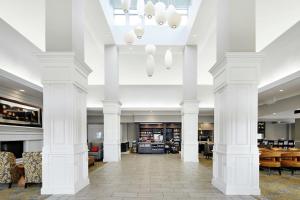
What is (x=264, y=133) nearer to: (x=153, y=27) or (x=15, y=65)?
(x=153, y=27)

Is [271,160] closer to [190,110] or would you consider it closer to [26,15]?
[190,110]

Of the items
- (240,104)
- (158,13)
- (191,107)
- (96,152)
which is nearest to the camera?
(240,104)

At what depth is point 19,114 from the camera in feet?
39.4

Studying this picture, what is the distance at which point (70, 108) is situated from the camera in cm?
591

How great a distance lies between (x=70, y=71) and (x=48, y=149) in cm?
169

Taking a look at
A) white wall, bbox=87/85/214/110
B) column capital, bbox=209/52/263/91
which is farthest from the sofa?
Result: column capital, bbox=209/52/263/91

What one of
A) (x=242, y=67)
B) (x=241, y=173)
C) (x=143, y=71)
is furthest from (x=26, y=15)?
(x=143, y=71)

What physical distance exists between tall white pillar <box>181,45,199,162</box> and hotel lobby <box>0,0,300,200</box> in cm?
5

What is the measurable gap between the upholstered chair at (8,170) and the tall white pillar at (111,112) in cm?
558

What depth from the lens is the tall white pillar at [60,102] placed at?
5840 mm

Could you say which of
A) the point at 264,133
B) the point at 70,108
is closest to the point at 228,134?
the point at 70,108

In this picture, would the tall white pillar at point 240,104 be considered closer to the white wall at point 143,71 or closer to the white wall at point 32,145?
the white wall at point 143,71

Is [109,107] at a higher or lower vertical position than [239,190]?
higher

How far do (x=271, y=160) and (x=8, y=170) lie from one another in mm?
7881
